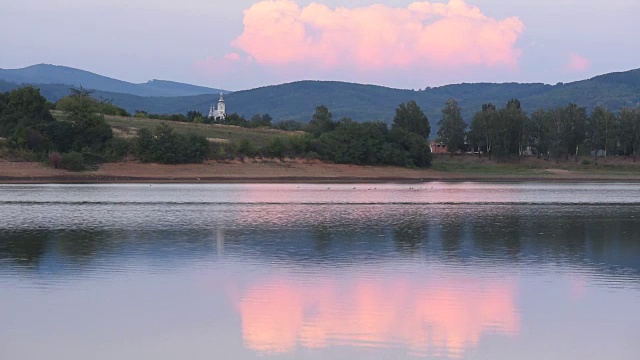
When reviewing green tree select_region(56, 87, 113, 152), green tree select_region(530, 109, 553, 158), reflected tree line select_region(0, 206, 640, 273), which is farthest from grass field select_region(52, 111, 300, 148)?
reflected tree line select_region(0, 206, 640, 273)

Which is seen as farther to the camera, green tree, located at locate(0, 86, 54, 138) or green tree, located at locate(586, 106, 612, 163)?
green tree, located at locate(586, 106, 612, 163)

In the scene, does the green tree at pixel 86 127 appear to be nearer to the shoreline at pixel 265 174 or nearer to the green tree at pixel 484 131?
the shoreline at pixel 265 174

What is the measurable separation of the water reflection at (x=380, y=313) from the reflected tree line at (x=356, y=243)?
438 cm

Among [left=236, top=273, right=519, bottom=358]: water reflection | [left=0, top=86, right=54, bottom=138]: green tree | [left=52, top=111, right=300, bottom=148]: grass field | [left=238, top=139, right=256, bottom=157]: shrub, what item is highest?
[left=0, top=86, right=54, bottom=138]: green tree

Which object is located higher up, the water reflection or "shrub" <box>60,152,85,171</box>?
the water reflection

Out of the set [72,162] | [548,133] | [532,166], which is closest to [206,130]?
[72,162]

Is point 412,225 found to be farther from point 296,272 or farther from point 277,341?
point 277,341

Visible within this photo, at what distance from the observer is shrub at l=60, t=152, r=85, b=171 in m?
77.9

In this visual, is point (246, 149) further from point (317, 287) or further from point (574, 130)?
point (317, 287)

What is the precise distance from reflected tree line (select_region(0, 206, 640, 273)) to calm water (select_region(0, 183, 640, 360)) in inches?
2.9

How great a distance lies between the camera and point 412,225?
34.8 meters

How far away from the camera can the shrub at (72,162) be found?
77.9m

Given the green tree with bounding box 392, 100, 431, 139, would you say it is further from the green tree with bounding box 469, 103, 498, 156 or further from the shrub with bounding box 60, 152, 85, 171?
the shrub with bounding box 60, 152, 85, 171

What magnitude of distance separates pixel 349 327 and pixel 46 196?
143 feet
